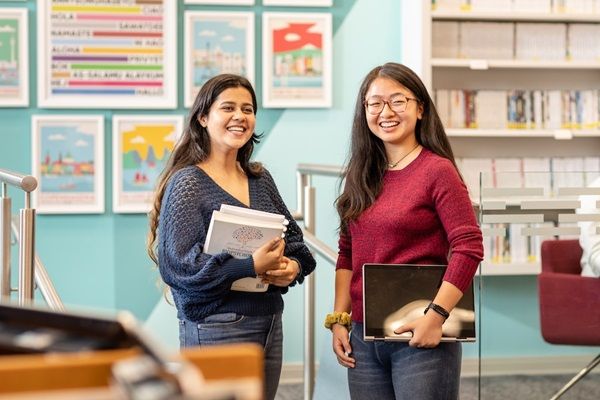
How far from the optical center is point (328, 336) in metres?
A: 2.74

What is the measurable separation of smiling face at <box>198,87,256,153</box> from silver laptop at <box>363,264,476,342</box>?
0.49 meters

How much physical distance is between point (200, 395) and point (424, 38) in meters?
3.65

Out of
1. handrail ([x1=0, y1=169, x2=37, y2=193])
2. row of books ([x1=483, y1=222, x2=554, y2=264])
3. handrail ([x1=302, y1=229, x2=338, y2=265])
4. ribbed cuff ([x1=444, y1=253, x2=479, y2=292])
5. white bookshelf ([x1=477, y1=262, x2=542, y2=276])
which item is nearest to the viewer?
ribbed cuff ([x1=444, y1=253, x2=479, y2=292])

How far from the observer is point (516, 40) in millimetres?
4270

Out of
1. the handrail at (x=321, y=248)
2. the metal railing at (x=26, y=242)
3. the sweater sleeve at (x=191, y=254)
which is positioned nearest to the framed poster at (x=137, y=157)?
the handrail at (x=321, y=248)

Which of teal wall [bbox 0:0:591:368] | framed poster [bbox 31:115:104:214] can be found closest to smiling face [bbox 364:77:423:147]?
teal wall [bbox 0:0:591:368]

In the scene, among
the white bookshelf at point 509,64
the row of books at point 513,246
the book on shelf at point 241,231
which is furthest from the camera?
the white bookshelf at point 509,64

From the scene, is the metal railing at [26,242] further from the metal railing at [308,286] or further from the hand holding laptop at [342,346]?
the metal railing at [308,286]

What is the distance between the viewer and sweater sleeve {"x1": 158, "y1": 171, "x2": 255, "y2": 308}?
6.20ft

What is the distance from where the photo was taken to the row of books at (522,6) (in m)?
4.16

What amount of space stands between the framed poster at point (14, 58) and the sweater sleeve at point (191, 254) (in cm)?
246

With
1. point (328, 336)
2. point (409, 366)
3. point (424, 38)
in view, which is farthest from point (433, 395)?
point (424, 38)

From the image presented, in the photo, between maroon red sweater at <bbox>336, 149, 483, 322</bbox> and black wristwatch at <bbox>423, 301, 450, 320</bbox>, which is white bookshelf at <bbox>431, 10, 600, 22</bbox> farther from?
black wristwatch at <bbox>423, 301, 450, 320</bbox>

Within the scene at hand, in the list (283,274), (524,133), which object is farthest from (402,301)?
(524,133)
